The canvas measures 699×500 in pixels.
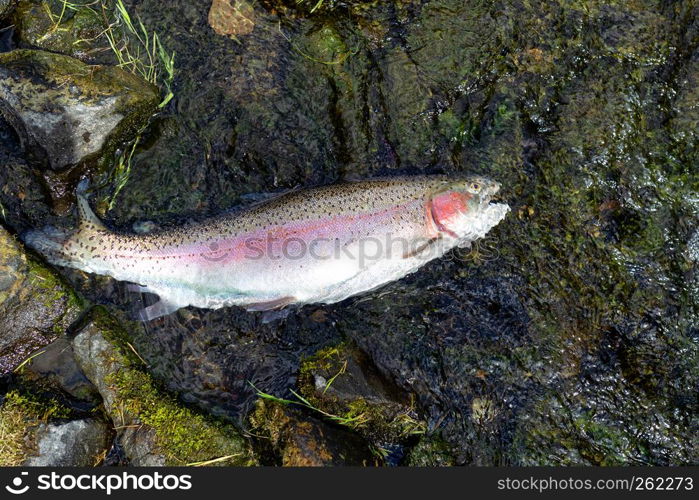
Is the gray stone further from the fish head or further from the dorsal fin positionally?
the fish head

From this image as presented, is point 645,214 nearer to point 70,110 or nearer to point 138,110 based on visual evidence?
point 138,110

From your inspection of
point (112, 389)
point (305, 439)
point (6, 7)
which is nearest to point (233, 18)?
point (6, 7)

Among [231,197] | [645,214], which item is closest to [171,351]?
[231,197]

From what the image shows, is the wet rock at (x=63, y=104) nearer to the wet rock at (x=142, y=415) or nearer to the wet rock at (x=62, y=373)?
the wet rock at (x=142, y=415)

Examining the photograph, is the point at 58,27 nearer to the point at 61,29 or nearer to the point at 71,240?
the point at 61,29

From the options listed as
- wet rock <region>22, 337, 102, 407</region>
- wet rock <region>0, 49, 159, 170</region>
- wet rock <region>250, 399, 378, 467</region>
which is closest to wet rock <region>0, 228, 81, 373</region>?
wet rock <region>22, 337, 102, 407</region>

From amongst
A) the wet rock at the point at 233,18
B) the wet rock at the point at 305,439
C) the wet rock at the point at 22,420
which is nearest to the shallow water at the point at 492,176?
the wet rock at the point at 233,18
